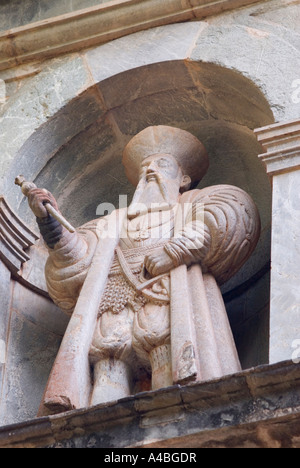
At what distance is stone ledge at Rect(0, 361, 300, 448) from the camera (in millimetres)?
4074

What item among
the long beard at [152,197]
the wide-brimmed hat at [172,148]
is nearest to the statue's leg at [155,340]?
the long beard at [152,197]

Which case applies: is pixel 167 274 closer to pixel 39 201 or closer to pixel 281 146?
pixel 39 201

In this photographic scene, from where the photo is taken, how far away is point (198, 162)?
6.23 metres

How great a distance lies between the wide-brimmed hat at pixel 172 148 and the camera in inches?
244

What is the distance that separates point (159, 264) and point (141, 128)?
176 cm

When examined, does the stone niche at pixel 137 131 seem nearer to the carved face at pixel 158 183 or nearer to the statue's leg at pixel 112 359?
the carved face at pixel 158 183

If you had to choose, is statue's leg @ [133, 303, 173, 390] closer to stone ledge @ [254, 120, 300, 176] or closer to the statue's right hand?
the statue's right hand

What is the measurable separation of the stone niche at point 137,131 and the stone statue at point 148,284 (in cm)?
57

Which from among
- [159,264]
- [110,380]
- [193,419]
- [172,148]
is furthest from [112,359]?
[172,148]

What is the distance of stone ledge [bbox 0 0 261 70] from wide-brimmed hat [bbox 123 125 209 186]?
848 mm

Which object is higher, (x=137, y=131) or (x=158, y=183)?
(x=137, y=131)

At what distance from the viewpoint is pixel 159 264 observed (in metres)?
5.26

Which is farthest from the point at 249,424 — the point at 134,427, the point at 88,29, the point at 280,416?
the point at 88,29
